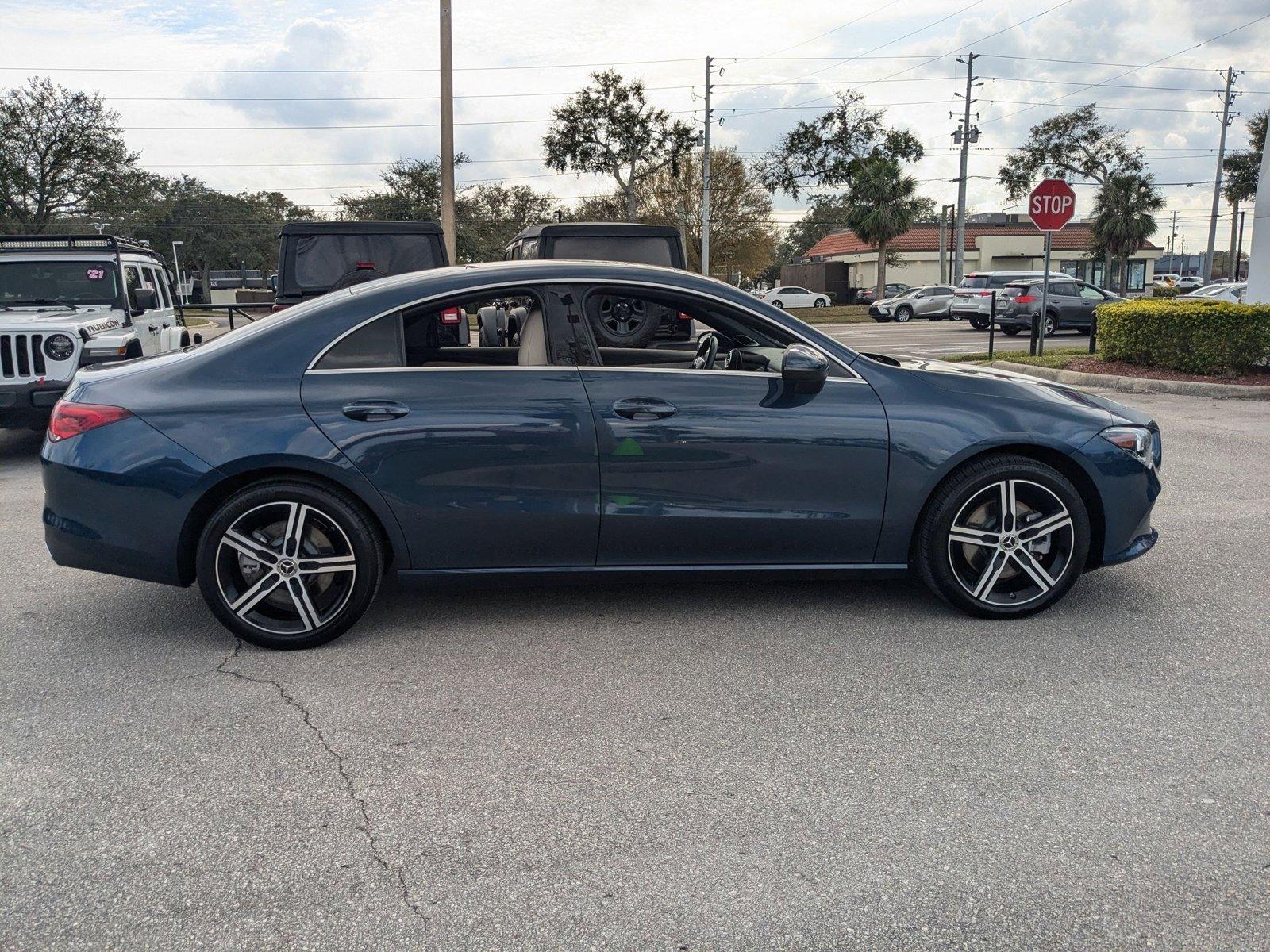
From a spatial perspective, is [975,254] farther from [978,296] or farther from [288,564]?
[288,564]

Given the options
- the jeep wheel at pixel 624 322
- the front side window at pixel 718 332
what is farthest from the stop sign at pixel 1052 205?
the front side window at pixel 718 332

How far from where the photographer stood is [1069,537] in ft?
15.7

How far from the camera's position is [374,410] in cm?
443

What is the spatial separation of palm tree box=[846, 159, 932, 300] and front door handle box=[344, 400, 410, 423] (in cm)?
5382

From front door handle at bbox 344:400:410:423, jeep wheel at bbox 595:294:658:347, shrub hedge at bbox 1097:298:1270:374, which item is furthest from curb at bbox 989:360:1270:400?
front door handle at bbox 344:400:410:423

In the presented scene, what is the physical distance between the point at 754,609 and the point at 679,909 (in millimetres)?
2412

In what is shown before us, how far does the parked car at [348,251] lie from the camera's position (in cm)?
1172

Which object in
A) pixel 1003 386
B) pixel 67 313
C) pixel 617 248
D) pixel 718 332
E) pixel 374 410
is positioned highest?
pixel 617 248

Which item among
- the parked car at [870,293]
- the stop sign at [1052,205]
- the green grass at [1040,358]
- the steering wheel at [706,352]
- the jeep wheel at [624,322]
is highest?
the stop sign at [1052,205]

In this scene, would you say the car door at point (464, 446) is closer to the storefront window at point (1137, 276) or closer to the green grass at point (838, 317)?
the green grass at point (838, 317)

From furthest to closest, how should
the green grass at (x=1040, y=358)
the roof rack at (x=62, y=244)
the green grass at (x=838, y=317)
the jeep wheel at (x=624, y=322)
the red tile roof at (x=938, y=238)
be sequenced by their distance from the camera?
the red tile roof at (x=938, y=238) < the green grass at (x=838, y=317) < the green grass at (x=1040, y=358) < the roof rack at (x=62, y=244) < the jeep wheel at (x=624, y=322)

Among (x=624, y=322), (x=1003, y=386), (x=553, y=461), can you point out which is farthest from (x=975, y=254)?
(x=553, y=461)

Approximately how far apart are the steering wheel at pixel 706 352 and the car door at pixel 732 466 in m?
0.20

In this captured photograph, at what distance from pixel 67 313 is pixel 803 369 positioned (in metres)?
8.27
